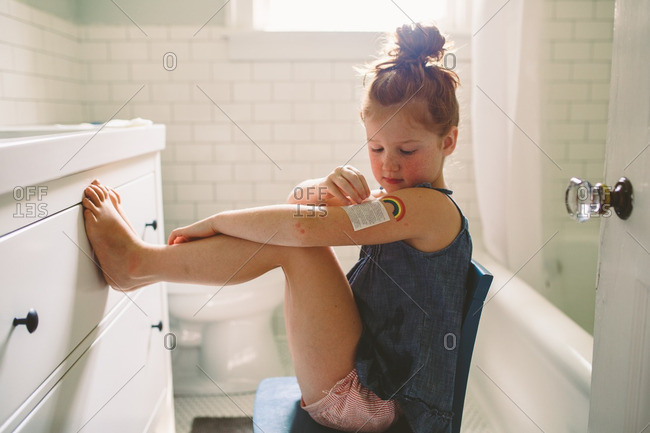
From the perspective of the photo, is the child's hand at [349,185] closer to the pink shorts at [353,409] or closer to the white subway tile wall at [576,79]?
the pink shorts at [353,409]

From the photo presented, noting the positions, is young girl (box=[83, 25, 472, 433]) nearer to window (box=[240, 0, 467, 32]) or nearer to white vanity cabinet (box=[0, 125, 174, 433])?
white vanity cabinet (box=[0, 125, 174, 433])

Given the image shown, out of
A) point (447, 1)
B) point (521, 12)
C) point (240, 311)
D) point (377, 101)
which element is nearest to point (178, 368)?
point (240, 311)

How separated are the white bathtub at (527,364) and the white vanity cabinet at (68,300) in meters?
0.97

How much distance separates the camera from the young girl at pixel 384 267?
3.40ft

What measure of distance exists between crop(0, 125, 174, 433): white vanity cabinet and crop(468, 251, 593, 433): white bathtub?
3.18 feet

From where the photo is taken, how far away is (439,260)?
1.09 m

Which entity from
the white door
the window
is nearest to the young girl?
the white door

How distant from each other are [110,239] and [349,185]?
0.45 m

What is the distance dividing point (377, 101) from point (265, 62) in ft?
4.63

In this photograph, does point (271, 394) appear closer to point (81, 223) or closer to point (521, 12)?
point (81, 223)

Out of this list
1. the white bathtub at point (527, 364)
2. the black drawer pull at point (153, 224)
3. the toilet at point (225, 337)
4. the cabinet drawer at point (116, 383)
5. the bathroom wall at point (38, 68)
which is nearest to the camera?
the cabinet drawer at point (116, 383)

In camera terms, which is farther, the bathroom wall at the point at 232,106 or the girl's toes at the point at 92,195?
the bathroom wall at the point at 232,106

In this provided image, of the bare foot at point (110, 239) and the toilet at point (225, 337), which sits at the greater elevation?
the bare foot at point (110, 239)

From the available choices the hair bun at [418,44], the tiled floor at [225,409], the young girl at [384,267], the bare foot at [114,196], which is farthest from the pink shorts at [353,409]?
the tiled floor at [225,409]
